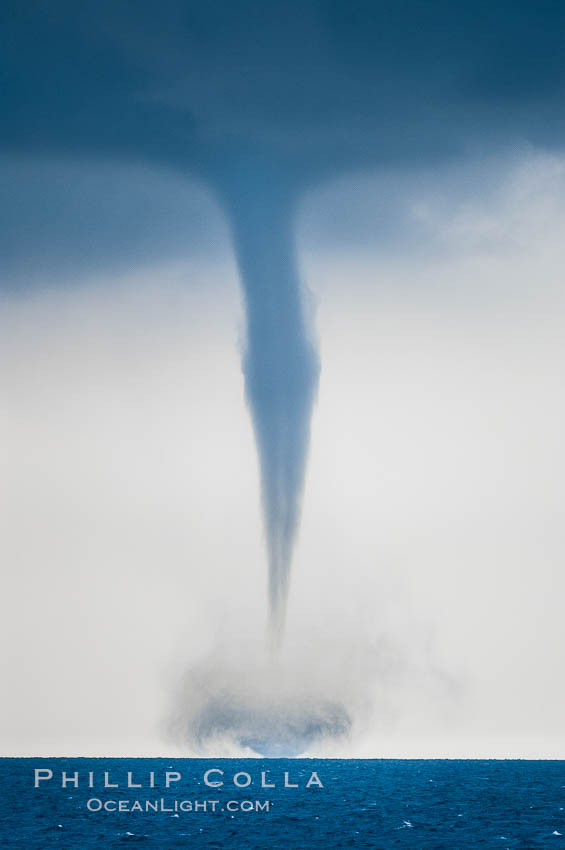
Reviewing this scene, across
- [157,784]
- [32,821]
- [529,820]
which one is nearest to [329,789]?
[157,784]

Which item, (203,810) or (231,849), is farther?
(203,810)

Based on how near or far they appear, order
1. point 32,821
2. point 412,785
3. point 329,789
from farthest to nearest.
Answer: point 412,785, point 329,789, point 32,821

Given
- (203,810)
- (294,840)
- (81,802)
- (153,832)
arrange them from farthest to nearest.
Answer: (81,802)
(203,810)
(153,832)
(294,840)

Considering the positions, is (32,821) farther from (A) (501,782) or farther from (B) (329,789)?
(A) (501,782)

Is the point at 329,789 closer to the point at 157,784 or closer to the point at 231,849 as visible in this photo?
the point at 157,784

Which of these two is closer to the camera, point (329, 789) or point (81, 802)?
point (81, 802)

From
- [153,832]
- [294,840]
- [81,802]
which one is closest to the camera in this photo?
[294,840]

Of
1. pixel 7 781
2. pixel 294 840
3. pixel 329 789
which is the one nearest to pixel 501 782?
pixel 329 789

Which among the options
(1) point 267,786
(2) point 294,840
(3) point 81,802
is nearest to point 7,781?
(1) point 267,786

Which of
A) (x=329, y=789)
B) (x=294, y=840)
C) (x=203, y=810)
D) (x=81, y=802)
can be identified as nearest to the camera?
(x=294, y=840)
